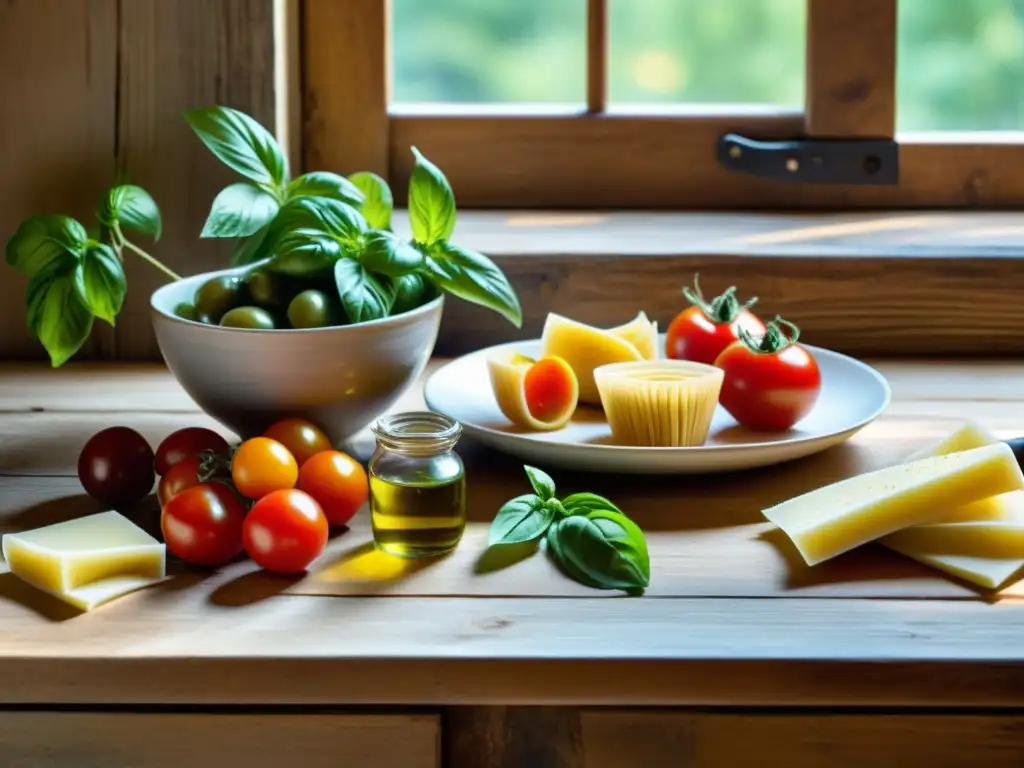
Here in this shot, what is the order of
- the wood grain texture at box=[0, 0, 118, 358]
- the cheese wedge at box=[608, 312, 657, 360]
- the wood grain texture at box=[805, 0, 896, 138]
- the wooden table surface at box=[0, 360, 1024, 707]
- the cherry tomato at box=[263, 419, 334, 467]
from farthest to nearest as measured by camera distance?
1. the wood grain texture at box=[805, 0, 896, 138]
2. the wood grain texture at box=[0, 0, 118, 358]
3. the cheese wedge at box=[608, 312, 657, 360]
4. the cherry tomato at box=[263, 419, 334, 467]
5. the wooden table surface at box=[0, 360, 1024, 707]

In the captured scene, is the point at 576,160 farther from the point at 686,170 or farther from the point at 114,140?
the point at 114,140

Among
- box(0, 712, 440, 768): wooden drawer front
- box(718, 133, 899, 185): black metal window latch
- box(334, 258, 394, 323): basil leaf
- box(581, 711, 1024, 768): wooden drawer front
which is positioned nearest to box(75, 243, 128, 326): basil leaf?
box(334, 258, 394, 323): basil leaf

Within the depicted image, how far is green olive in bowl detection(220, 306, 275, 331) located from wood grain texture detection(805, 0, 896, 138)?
0.75 m

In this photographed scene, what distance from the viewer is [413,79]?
5.15ft

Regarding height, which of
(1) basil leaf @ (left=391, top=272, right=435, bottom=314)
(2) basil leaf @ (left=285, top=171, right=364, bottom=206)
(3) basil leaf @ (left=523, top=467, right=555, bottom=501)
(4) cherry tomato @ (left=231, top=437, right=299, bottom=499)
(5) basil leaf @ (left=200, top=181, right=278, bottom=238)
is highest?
(2) basil leaf @ (left=285, top=171, right=364, bottom=206)

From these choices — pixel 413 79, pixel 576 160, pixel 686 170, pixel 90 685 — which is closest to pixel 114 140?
pixel 413 79

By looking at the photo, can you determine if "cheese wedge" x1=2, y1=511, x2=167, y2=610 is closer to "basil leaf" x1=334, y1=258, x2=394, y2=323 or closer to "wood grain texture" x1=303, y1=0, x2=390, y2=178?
"basil leaf" x1=334, y1=258, x2=394, y2=323

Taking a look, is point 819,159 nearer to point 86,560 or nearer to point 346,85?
point 346,85

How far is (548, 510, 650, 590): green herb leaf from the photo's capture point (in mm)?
850

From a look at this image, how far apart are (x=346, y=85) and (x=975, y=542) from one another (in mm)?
885

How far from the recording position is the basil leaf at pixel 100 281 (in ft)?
3.73

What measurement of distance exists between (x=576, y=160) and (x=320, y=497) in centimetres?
72

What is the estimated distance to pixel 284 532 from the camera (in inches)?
33.7

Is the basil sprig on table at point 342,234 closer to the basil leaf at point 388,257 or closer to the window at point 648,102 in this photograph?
the basil leaf at point 388,257
